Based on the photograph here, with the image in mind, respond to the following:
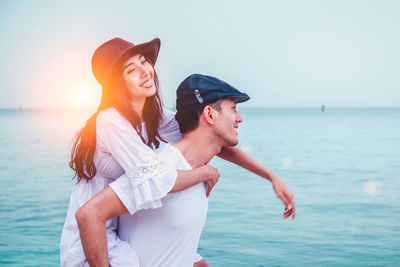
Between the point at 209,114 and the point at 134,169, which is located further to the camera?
the point at 209,114

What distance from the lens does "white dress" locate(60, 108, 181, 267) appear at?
2.36 meters

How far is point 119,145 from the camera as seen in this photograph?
248 cm

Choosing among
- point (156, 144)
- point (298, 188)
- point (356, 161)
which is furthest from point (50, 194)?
point (356, 161)

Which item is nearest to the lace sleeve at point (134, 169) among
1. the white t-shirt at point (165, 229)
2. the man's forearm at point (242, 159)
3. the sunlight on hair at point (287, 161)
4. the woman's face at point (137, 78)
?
the white t-shirt at point (165, 229)

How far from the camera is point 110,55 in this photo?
9.05ft

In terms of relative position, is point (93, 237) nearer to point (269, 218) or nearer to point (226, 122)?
point (226, 122)

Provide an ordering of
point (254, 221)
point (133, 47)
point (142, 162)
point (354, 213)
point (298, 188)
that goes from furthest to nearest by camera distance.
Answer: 1. point (298, 188)
2. point (354, 213)
3. point (254, 221)
4. point (133, 47)
5. point (142, 162)

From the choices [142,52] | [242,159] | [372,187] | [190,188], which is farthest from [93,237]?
[372,187]

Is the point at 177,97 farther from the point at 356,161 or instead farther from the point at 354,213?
the point at 356,161

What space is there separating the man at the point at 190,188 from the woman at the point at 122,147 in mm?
87

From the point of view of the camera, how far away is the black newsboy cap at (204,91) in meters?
2.69

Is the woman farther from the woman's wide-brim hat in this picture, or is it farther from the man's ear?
the man's ear

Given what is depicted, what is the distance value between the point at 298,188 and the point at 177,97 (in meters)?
14.5

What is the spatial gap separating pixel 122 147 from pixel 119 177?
5.9 inches
